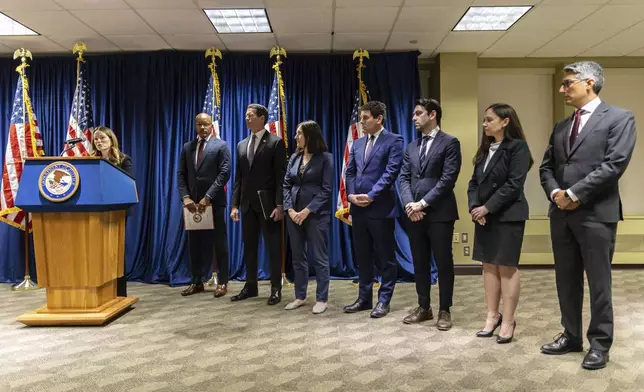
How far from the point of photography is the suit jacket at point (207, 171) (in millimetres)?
3900

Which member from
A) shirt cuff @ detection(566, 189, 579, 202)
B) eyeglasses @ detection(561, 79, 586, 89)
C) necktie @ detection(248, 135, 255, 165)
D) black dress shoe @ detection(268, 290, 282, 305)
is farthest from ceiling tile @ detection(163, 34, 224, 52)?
shirt cuff @ detection(566, 189, 579, 202)

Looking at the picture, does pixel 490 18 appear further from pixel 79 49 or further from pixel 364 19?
pixel 79 49

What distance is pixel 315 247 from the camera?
329cm

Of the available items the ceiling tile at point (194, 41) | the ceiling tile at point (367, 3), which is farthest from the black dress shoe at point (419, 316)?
the ceiling tile at point (194, 41)

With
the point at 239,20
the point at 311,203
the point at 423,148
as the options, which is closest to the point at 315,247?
the point at 311,203

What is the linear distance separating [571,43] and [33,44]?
5540mm

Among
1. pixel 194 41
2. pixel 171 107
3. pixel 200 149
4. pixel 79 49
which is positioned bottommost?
pixel 200 149

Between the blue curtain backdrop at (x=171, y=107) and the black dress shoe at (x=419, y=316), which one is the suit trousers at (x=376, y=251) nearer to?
the black dress shoe at (x=419, y=316)

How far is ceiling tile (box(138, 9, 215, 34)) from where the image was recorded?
13.0 ft

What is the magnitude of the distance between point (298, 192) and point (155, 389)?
1.70 m

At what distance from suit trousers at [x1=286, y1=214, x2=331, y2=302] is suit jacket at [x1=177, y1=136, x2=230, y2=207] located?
0.83 meters

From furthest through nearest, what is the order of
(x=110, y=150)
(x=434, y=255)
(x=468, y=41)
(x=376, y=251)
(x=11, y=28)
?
1. (x=468, y=41)
2. (x=11, y=28)
3. (x=110, y=150)
4. (x=376, y=251)
5. (x=434, y=255)

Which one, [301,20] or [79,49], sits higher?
[301,20]

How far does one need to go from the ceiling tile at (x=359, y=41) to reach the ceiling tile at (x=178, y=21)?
125cm
